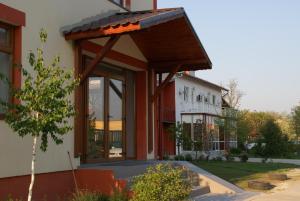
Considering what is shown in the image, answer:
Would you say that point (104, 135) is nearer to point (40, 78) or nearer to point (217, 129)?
point (40, 78)

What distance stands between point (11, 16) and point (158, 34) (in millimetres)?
5484

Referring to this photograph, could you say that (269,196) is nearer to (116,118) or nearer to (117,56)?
(116,118)

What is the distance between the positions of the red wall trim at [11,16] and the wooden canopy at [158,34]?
4.93 ft

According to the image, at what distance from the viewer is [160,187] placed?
8.41 m

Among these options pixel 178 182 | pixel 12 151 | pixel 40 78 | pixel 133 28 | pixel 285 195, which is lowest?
pixel 285 195

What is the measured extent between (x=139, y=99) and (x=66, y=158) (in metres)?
5.07

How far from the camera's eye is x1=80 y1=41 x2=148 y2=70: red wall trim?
38.7ft

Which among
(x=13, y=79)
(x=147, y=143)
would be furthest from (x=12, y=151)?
(x=147, y=143)

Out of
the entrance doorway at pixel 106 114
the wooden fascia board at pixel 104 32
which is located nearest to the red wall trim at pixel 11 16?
the wooden fascia board at pixel 104 32

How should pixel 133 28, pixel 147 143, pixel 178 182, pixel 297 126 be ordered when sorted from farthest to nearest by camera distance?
pixel 297 126 → pixel 147 143 → pixel 133 28 → pixel 178 182

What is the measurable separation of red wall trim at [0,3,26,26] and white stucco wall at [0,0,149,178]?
0.34 ft

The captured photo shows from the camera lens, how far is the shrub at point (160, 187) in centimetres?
833

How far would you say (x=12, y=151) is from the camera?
29.1ft

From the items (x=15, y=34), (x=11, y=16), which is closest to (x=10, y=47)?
(x=15, y=34)
